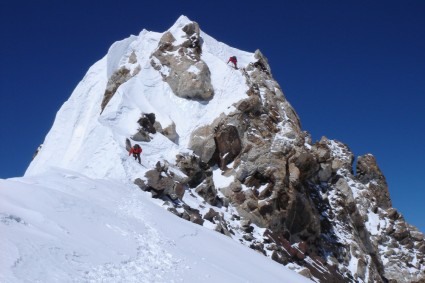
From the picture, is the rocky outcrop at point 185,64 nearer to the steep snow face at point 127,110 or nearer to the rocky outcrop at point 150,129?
the steep snow face at point 127,110

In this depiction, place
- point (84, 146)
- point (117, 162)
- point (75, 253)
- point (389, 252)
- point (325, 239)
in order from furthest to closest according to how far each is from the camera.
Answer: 1. point (389, 252)
2. point (325, 239)
3. point (84, 146)
4. point (117, 162)
5. point (75, 253)

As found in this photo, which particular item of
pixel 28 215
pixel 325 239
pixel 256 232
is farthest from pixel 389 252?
pixel 28 215

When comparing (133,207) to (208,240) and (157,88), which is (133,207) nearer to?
(208,240)

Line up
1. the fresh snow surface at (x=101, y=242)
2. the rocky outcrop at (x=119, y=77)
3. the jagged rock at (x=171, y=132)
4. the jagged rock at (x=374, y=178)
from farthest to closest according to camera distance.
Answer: the jagged rock at (x=374, y=178), the rocky outcrop at (x=119, y=77), the jagged rock at (x=171, y=132), the fresh snow surface at (x=101, y=242)

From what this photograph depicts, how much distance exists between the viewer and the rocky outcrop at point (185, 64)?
125ft

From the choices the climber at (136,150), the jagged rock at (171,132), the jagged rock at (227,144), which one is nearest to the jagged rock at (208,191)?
the jagged rock at (227,144)

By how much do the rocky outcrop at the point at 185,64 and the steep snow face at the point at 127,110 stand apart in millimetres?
527

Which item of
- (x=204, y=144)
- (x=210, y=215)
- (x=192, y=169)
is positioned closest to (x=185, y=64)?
(x=204, y=144)

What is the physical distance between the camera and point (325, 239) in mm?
38156

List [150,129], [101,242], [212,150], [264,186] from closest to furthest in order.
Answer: [101,242] < [150,129] < [264,186] < [212,150]

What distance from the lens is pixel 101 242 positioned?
13828 millimetres

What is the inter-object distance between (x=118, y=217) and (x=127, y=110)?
16161 millimetres

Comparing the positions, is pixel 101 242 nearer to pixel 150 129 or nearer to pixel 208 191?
pixel 208 191

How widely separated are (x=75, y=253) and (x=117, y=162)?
1414cm
